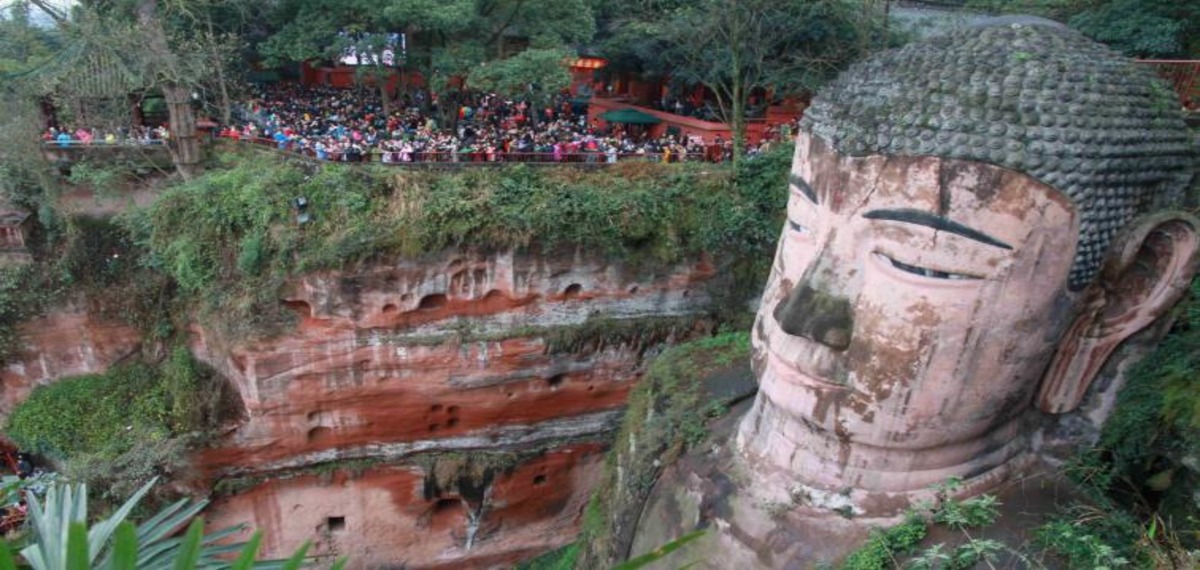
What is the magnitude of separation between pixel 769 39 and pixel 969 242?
10613mm

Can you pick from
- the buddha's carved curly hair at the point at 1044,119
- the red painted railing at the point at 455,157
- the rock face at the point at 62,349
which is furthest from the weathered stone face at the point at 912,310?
the rock face at the point at 62,349

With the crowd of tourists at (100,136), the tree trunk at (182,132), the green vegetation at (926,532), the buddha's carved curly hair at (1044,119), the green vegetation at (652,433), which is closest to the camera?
the buddha's carved curly hair at (1044,119)

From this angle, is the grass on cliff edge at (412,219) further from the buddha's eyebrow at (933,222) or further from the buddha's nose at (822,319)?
the buddha's eyebrow at (933,222)

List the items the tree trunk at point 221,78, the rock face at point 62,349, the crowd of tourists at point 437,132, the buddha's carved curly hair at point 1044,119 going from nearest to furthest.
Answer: the buddha's carved curly hair at point 1044,119 → the rock face at point 62,349 → the crowd of tourists at point 437,132 → the tree trunk at point 221,78

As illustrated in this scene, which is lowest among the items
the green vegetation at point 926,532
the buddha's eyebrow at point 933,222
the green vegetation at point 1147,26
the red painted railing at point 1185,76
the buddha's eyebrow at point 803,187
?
the green vegetation at point 926,532

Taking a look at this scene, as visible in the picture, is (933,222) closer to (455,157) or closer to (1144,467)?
(1144,467)

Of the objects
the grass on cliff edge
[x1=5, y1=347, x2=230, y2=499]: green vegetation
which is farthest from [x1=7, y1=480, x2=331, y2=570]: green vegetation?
[x1=5, y1=347, x2=230, y2=499]: green vegetation

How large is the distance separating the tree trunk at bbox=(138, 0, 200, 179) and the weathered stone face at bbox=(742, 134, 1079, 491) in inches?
439

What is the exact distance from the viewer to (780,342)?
5.23 metres

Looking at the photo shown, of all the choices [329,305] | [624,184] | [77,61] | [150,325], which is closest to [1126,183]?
[624,184]

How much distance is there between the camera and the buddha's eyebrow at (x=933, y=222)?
175 inches

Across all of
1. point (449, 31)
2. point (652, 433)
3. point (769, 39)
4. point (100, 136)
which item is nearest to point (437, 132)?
point (449, 31)

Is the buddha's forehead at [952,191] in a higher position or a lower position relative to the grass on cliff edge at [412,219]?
higher

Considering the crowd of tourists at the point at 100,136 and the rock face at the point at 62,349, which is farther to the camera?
the crowd of tourists at the point at 100,136
